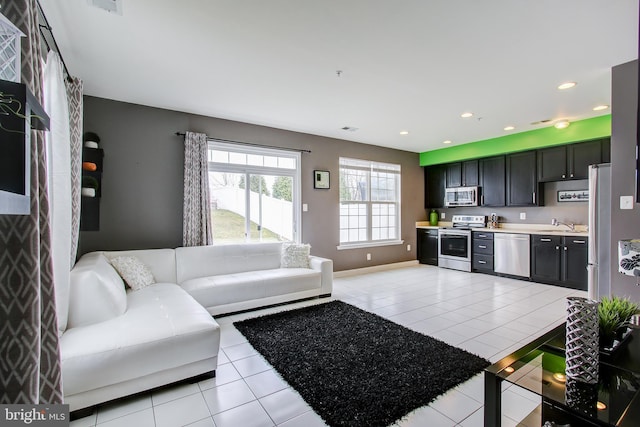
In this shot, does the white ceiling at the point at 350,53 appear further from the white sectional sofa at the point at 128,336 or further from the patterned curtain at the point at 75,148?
the white sectional sofa at the point at 128,336

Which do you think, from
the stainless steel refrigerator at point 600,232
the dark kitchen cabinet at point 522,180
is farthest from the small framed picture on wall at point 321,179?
the stainless steel refrigerator at point 600,232

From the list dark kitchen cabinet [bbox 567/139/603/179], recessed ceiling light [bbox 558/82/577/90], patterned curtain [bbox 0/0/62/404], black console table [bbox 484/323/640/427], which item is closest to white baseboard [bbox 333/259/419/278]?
dark kitchen cabinet [bbox 567/139/603/179]

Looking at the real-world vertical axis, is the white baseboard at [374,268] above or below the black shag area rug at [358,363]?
above

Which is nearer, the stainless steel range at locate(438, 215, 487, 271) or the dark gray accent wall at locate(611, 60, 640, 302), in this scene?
the dark gray accent wall at locate(611, 60, 640, 302)

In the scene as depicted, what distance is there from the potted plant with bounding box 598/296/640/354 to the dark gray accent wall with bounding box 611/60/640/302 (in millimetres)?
1586

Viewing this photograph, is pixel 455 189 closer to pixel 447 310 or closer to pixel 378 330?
pixel 447 310

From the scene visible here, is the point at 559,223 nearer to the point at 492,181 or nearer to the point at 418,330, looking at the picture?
the point at 492,181

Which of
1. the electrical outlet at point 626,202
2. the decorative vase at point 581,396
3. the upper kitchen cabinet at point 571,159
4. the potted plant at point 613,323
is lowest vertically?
the decorative vase at point 581,396

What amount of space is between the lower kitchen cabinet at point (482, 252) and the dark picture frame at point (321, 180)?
318 centimetres

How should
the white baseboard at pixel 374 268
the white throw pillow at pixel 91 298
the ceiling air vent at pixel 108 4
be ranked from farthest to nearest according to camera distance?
the white baseboard at pixel 374 268, the white throw pillow at pixel 91 298, the ceiling air vent at pixel 108 4

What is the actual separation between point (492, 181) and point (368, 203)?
251 centimetres

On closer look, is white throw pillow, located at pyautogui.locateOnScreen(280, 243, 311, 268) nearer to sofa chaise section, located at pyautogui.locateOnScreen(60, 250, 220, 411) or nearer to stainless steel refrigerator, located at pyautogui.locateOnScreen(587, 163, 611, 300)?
sofa chaise section, located at pyautogui.locateOnScreen(60, 250, 220, 411)

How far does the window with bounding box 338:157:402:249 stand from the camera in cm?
589

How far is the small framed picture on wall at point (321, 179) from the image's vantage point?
5371 millimetres
